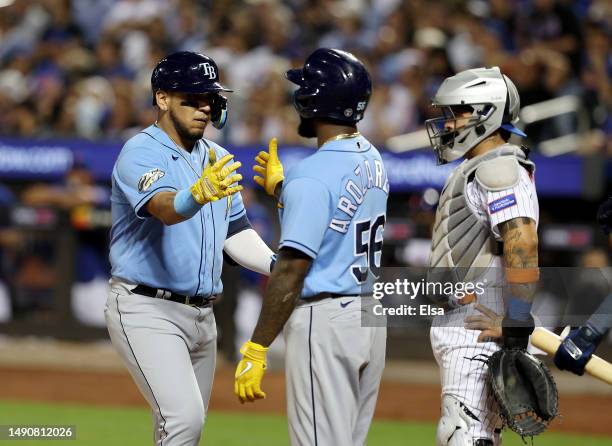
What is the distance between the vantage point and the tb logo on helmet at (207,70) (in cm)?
514

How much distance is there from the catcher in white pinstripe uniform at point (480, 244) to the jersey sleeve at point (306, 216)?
722 millimetres

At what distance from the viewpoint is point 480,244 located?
Answer: 4836mm

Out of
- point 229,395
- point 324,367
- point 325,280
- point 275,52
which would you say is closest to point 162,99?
point 325,280

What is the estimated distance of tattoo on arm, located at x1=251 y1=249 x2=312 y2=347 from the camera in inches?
175

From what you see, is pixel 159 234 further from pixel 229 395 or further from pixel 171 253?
pixel 229 395

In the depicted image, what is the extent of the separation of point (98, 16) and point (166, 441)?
11.7 metres

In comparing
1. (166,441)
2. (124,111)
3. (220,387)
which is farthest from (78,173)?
(166,441)

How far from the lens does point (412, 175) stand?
37.1 feet

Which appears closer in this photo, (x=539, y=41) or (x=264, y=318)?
(x=264, y=318)

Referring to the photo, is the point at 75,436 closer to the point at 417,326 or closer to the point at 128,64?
the point at 417,326

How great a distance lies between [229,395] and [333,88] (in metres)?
6.36

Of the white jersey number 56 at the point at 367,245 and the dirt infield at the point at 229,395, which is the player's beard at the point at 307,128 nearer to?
the white jersey number 56 at the point at 367,245

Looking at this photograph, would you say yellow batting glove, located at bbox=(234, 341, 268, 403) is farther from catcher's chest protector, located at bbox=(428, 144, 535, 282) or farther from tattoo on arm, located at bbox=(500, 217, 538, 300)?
tattoo on arm, located at bbox=(500, 217, 538, 300)

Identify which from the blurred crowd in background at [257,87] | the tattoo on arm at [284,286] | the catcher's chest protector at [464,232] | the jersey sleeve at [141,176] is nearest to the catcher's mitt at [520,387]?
the catcher's chest protector at [464,232]
